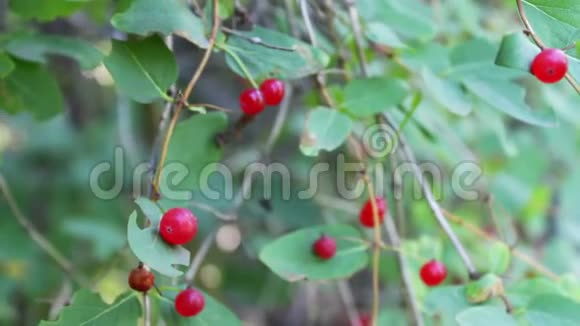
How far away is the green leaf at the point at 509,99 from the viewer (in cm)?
88

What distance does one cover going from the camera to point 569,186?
5.57ft

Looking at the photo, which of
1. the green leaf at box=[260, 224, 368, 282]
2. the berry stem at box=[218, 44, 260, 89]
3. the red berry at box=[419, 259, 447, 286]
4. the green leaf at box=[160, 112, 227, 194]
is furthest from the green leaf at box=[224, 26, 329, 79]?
the red berry at box=[419, 259, 447, 286]

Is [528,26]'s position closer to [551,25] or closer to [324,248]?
[551,25]

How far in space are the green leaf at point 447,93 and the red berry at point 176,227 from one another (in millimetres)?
417

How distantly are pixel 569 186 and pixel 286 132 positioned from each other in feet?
2.27

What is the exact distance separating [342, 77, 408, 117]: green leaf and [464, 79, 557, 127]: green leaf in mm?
111

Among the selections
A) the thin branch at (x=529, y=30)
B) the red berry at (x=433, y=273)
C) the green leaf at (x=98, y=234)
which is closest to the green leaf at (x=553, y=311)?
the red berry at (x=433, y=273)

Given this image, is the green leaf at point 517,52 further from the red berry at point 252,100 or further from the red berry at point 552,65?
the red berry at point 252,100

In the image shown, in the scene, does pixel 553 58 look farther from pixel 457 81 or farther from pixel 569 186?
pixel 569 186

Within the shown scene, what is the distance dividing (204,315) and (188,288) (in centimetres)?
3

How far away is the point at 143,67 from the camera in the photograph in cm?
77

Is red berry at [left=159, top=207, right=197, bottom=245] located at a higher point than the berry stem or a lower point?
lower

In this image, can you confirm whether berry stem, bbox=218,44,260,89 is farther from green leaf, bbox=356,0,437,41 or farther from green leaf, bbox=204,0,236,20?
green leaf, bbox=356,0,437,41

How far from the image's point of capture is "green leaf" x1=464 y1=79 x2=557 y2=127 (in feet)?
2.89
